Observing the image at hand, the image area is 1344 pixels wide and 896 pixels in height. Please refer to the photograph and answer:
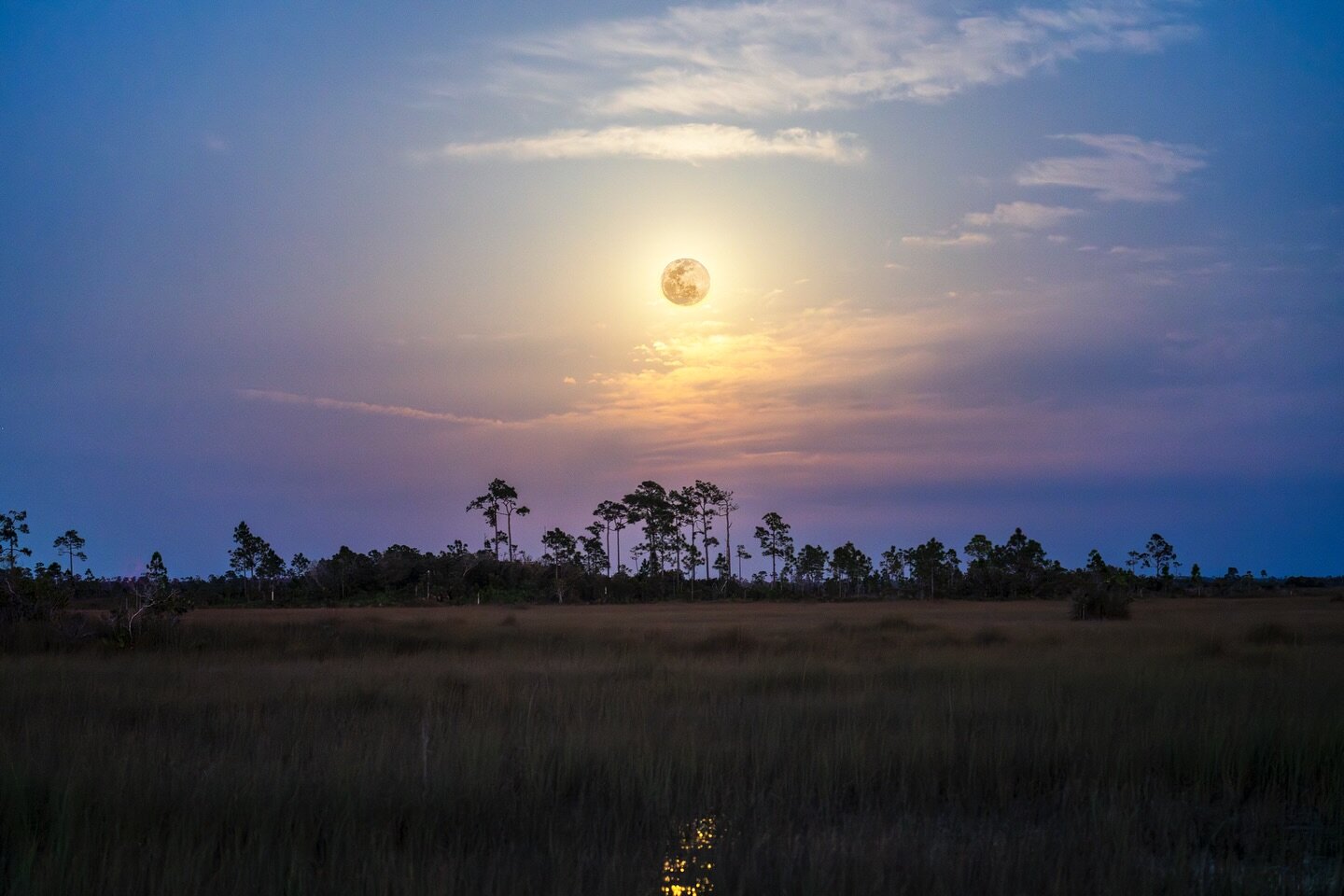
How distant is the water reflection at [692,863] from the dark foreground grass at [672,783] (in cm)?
3

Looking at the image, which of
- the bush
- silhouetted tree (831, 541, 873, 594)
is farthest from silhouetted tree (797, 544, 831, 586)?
the bush

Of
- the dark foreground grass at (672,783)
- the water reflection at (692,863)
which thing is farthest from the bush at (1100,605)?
the water reflection at (692,863)

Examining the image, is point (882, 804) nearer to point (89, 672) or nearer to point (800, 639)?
point (89, 672)

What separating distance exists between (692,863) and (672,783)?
2.06 m

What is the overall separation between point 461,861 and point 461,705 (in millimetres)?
6214

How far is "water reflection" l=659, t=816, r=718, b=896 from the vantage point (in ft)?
16.3

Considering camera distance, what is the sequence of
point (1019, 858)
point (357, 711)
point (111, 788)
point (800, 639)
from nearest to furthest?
point (1019, 858), point (111, 788), point (357, 711), point (800, 639)

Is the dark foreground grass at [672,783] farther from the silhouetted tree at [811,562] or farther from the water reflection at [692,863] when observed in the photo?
the silhouetted tree at [811,562]

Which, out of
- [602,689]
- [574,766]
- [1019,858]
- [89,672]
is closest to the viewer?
[1019,858]

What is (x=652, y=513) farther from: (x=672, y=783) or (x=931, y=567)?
(x=672, y=783)

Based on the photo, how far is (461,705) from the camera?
11.4 meters

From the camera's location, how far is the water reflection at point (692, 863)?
4973 millimetres

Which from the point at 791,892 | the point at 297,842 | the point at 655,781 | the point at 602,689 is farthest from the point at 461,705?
the point at 791,892

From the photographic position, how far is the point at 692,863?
5352mm
